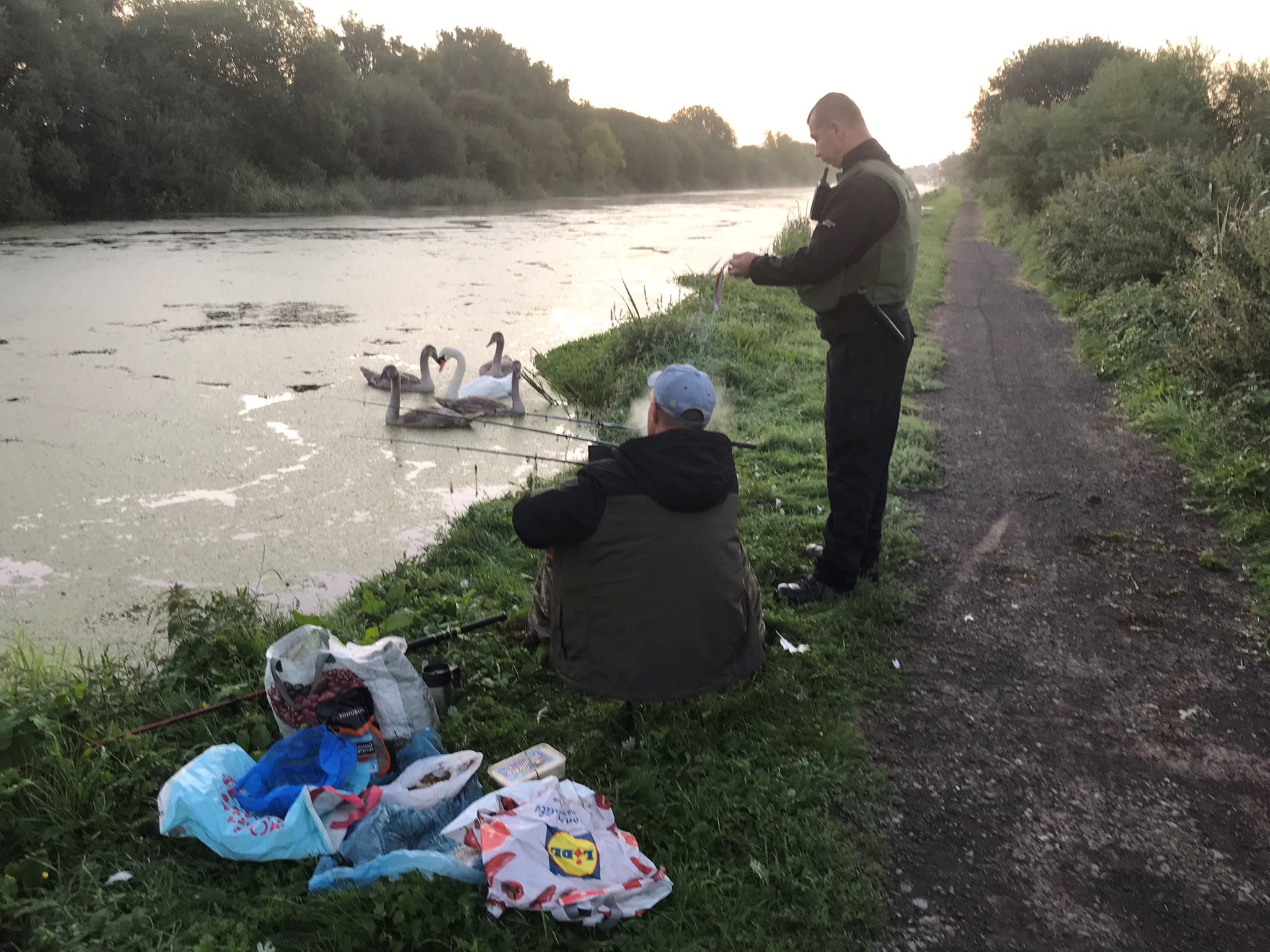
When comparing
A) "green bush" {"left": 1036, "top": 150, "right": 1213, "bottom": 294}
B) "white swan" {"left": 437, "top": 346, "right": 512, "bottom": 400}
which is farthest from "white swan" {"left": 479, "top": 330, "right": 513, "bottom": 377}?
"green bush" {"left": 1036, "top": 150, "right": 1213, "bottom": 294}

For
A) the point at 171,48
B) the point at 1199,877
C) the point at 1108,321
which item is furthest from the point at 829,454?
the point at 171,48

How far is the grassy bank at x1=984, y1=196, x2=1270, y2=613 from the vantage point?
5.16 meters

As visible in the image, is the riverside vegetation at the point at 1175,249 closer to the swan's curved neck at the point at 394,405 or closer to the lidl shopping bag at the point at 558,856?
the lidl shopping bag at the point at 558,856

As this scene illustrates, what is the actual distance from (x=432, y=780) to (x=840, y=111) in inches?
118

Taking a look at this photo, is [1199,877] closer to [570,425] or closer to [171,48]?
[570,425]

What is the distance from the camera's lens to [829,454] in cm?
413

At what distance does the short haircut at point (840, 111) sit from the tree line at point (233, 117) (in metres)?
27.7

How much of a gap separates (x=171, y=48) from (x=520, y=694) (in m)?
37.0

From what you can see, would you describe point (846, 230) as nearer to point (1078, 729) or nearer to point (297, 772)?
point (1078, 729)

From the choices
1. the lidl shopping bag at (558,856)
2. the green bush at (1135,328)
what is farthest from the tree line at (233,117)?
the lidl shopping bag at (558,856)

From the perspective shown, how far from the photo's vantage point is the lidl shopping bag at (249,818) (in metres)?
2.67

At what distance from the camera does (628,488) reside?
3021 mm

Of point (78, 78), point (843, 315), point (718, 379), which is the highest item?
point (78, 78)

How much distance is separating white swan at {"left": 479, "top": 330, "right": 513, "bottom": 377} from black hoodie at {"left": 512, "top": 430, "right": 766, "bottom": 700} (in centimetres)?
586
